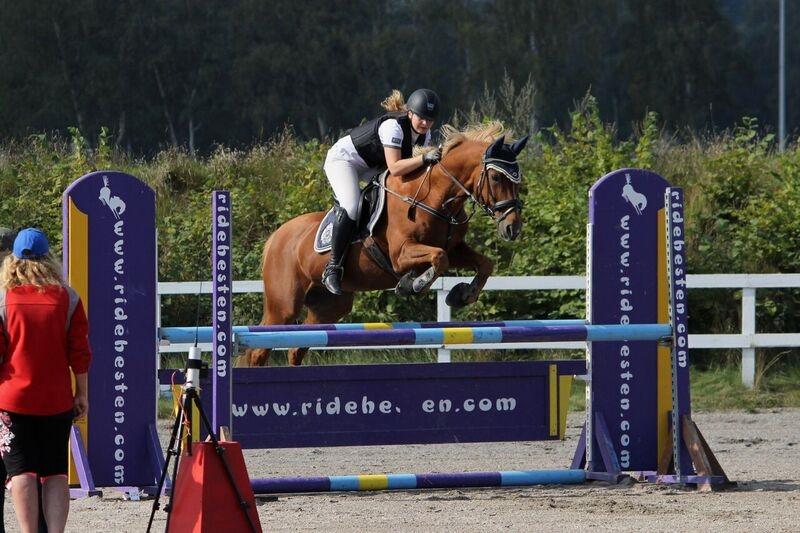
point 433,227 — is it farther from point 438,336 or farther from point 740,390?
point 740,390

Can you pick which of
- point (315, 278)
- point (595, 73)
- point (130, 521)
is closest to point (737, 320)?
point (315, 278)

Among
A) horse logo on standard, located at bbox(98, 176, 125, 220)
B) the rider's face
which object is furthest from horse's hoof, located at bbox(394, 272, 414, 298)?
horse logo on standard, located at bbox(98, 176, 125, 220)

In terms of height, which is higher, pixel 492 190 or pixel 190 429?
pixel 492 190

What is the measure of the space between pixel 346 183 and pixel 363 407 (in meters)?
1.69

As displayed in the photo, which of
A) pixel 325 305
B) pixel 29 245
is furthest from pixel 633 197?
pixel 29 245

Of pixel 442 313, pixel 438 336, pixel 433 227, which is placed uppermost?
pixel 433 227

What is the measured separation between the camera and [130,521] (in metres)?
5.53

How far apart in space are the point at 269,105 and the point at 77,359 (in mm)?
32654

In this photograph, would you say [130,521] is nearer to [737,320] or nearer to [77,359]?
[77,359]

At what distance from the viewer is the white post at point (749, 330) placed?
35.7 feet

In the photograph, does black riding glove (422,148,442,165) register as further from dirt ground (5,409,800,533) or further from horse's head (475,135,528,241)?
dirt ground (5,409,800,533)

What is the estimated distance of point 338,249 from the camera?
7.31 metres

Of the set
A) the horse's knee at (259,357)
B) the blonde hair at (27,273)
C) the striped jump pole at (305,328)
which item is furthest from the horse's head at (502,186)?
the blonde hair at (27,273)

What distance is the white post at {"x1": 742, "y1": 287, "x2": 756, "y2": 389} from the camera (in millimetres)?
10883
